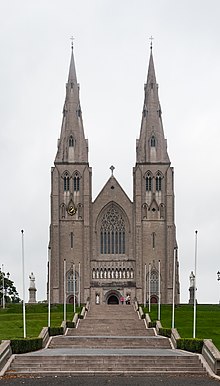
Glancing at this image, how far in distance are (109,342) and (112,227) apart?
5374cm

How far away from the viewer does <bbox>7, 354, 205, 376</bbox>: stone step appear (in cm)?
2933

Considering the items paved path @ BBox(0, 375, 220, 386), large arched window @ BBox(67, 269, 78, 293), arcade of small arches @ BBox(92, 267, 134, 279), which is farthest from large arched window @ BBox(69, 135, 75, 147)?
paved path @ BBox(0, 375, 220, 386)

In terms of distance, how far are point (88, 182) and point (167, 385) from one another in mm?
66365

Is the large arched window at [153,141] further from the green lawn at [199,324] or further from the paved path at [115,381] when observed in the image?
the paved path at [115,381]

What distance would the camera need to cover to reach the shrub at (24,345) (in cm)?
3253

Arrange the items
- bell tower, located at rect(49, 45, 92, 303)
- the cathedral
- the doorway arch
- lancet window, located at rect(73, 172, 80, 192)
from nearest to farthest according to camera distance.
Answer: bell tower, located at rect(49, 45, 92, 303) → the cathedral → the doorway arch → lancet window, located at rect(73, 172, 80, 192)

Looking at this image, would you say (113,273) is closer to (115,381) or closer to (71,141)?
(71,141)

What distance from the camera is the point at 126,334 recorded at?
4612 centimetres

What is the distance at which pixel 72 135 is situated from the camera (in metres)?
93.9

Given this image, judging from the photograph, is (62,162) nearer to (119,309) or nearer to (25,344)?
(119,309)

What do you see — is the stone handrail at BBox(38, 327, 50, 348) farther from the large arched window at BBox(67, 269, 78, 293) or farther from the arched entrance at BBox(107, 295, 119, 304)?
the arched entrance at BBox(107, 295, 119, 304)

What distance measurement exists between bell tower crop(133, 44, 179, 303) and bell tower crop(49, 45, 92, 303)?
609 centimetres

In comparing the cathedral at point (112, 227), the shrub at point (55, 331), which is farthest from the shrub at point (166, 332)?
the cathedral at point (112, 227)

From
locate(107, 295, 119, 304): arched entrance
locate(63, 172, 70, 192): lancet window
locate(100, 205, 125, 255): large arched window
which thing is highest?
locate(63, 172, 70, 192): lancet window
